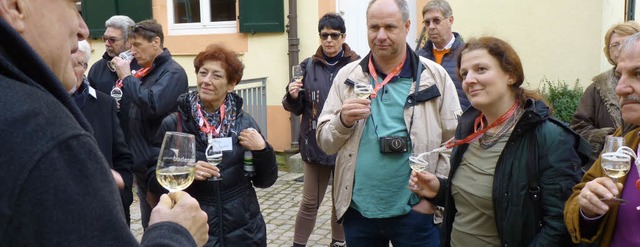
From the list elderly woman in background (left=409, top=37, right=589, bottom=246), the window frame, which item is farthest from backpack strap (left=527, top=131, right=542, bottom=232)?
the window frame

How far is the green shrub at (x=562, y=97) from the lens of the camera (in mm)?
7199

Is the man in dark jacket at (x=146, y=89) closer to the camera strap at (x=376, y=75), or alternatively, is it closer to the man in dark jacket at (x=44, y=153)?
the camera strap at (x=376, y=75)

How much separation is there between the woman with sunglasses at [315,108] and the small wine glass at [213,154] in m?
1.99

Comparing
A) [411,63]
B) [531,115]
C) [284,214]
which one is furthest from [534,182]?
[284,214]

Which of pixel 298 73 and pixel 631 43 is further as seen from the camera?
pixel 298 73

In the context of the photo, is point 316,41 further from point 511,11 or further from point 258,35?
point 511,11

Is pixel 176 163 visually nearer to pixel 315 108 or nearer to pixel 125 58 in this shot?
pixel 125 58

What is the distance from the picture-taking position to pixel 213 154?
3.46 meters

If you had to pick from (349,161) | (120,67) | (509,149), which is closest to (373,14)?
(349,161)

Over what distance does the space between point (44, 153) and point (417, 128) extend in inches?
98.8

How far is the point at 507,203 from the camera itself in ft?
8.73

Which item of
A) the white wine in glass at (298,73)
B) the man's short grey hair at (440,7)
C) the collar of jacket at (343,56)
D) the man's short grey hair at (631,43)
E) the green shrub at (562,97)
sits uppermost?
the man's short grey hair at (440,7)

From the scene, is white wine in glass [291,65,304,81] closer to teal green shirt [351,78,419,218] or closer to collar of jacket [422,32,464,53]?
collar of jacket [422,32,464,53]

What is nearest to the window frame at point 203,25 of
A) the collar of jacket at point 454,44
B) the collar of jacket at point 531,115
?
the collar of jacket at point 454,44
